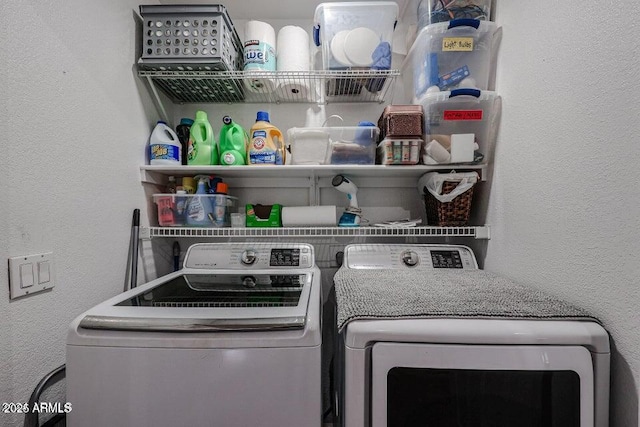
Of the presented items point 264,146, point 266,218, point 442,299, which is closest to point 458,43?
point 264,146

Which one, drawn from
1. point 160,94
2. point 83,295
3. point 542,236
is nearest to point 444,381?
point 542,236

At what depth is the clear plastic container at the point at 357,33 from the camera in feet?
4.45

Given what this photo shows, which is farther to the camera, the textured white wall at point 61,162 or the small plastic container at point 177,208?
the small plastic container at point 177,208

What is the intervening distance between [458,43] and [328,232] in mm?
1076

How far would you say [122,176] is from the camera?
127 centimetres

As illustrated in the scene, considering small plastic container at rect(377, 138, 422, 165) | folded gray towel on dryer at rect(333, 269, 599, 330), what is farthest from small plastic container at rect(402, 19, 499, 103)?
folded gray towel on dryer at rect(333, 269, 599, 330)

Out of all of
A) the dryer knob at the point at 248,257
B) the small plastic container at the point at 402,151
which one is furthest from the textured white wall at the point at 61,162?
the small plastic container at the point at 402,151

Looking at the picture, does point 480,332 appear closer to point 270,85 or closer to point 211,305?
point 211,305

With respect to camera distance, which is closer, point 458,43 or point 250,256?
point 458,43

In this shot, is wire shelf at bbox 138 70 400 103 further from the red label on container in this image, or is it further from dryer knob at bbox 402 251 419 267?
dryer knob at bbox 402 251 419 267

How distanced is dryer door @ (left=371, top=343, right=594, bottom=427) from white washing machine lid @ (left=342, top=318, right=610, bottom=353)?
0.02 meters

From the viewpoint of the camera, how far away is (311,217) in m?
1.47

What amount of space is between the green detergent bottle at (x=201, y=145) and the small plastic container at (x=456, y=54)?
1.11 meters

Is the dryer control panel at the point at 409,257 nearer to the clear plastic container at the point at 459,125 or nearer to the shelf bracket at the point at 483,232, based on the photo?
the shelf bracket at the point at 483,232
